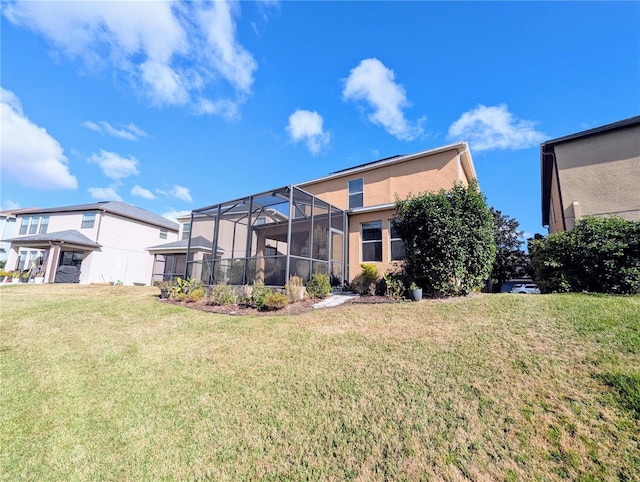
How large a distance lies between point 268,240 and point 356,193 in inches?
193

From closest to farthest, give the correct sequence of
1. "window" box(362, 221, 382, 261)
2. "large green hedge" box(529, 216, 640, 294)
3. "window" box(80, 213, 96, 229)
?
"large green hedge" box(529, 216, 640, 294) → "window" box(362, 221, 382, 261) → "window" box(80, 213, 96, 229)

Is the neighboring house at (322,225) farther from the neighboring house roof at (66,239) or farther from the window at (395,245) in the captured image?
the neighboring house roof at (66,239)

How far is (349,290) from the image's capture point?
11406mm

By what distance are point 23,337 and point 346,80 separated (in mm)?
13623

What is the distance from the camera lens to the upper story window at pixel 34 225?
889 inches

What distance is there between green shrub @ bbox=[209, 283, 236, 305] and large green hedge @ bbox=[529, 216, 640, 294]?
9.68 meters

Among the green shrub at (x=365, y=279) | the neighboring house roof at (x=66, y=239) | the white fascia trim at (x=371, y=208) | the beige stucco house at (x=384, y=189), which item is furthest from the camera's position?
the neighboring house roof at (x=66, y=239)

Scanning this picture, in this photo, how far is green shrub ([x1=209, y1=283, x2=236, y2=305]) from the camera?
9.12m

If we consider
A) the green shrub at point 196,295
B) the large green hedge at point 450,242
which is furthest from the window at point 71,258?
the large green hedge at point 450,242

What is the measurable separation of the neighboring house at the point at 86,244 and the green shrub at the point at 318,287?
1797cm

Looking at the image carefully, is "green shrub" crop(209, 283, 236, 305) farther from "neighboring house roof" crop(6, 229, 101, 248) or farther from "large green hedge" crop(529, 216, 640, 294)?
"neighboring house roof" crop(6, 229, 101, 248)

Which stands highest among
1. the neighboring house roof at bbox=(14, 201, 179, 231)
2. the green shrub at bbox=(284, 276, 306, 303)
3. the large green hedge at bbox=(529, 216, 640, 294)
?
the neighboring house roof at bbox=(14, 201, 179, 231)

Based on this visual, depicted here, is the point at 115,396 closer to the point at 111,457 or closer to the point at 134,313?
the point at 111,457

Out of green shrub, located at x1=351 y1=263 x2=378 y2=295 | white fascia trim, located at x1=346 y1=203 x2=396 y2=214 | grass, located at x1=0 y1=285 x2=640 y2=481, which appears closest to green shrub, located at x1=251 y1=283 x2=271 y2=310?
grass, located at x1=0 y1=285 x2=640 y2=481
